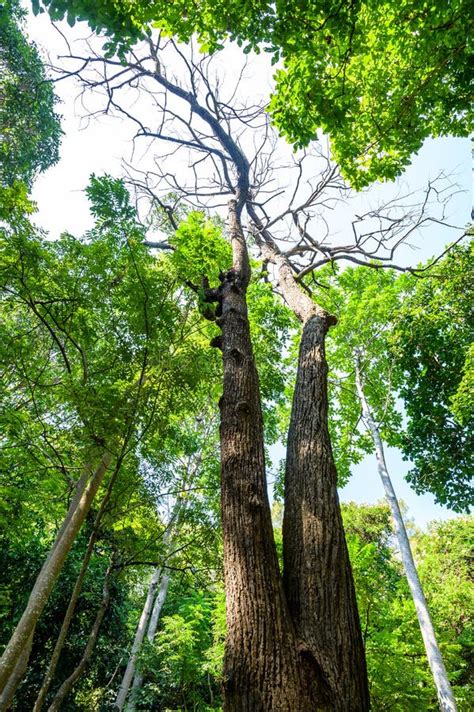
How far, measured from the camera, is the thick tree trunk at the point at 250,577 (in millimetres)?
1359

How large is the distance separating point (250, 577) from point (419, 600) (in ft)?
19.3

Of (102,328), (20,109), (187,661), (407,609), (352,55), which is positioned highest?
(20,109)

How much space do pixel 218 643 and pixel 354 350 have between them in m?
7.21

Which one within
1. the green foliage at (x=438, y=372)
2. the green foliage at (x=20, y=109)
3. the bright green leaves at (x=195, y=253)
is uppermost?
the green foliage at (x=20, y=109)

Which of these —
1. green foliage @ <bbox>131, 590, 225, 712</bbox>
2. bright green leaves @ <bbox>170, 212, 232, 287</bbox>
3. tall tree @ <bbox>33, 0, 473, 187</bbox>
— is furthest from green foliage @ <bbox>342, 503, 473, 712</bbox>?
tall tree @ <bbox>33, 0, 473, 187</bbox>

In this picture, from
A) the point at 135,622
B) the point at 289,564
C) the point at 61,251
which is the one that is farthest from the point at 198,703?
the point at 61,251

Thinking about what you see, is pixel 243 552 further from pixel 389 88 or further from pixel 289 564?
pixel 389 88

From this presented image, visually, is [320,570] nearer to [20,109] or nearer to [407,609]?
[407,609]

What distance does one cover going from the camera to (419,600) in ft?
19.3

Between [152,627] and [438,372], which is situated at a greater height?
[438,372]

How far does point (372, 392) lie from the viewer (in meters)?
10.1

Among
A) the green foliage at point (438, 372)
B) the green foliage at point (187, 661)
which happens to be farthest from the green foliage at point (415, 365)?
the green foliage at point (187, 661)

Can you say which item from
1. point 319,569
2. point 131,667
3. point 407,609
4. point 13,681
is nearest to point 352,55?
point 319,569

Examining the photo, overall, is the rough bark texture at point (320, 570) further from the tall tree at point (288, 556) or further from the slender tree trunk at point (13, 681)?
the slender tree trunk at point (13, 681)
